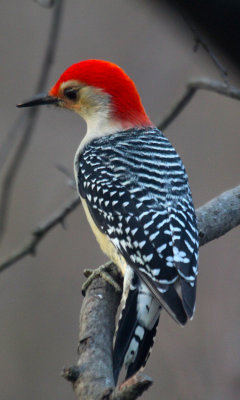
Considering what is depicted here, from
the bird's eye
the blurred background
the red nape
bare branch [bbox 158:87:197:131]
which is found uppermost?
bare branch [bbox 158:87:197:131]

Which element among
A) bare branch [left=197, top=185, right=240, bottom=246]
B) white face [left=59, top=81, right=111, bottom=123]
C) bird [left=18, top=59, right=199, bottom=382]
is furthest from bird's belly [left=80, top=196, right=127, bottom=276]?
white face [left=59, top=81, right=111, bottom=123]

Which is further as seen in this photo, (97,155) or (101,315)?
(97,155)

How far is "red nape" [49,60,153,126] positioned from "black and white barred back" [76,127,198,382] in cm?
15

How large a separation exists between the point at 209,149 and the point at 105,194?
8.57 ft

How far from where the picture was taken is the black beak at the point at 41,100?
174 inches

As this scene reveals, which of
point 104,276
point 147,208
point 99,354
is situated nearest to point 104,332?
point 99,354

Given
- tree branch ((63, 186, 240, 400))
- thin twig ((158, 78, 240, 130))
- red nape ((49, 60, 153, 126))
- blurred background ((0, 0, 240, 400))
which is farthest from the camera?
red nape ((49, 60, 153, 126))

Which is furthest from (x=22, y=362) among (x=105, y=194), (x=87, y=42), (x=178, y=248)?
(x=87, y=42)

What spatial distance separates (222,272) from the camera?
479 centimetres

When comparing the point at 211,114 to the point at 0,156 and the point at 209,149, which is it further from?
the point at 0,156

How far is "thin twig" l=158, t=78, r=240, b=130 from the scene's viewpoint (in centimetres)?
323

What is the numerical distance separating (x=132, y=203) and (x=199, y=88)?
0.80 m

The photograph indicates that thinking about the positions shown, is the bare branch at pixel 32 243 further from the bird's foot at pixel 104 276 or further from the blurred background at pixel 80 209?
the blurred background at pixel 80 209

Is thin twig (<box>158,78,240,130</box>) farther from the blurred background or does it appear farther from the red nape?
the blurred background
